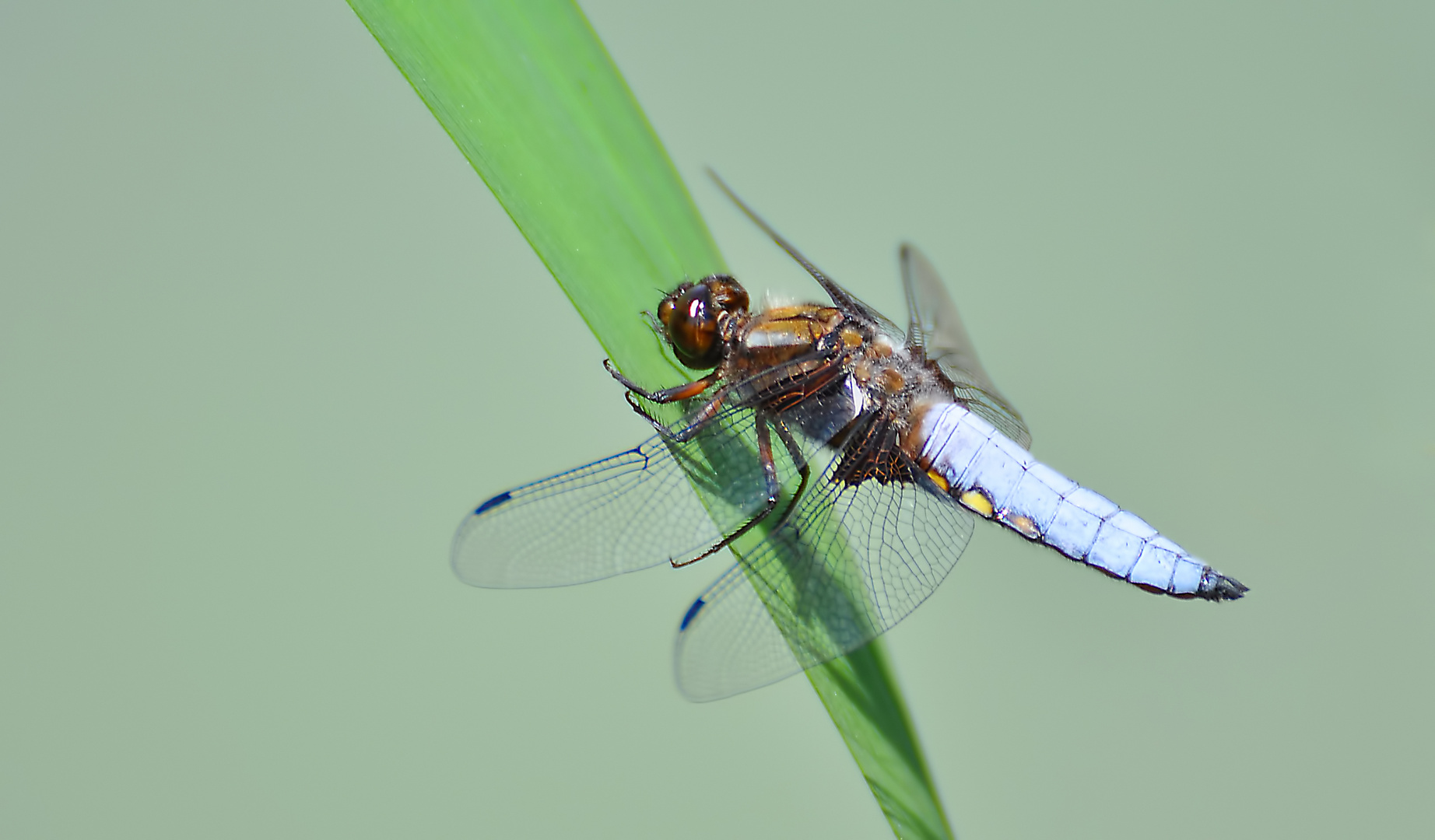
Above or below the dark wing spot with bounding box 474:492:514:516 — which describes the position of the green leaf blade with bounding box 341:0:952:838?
above

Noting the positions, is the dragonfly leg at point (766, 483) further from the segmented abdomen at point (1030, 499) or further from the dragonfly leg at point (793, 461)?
the segmented abdomen at point (1030, 499)

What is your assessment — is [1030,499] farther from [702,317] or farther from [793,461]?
[702,317]

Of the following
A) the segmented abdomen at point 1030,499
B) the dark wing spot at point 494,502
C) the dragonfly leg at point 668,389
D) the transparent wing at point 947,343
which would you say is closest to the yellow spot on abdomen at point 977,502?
the segmented abdomen at point 1030,499

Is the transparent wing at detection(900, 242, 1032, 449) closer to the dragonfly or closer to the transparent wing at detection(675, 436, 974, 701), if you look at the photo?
the dragonfly

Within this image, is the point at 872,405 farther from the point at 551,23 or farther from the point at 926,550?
the point at 551,23

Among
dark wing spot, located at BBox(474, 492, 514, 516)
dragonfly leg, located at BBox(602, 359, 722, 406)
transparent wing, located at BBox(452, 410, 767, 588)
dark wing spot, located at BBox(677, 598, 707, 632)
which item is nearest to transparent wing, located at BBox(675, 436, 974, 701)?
dark wing spot, located at BBox(677, 598, 707, 632)

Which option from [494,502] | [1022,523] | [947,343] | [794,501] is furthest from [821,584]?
[947,343]

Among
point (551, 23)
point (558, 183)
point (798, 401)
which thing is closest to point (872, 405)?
point (798, 401)
